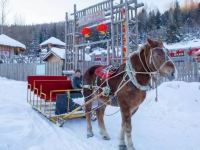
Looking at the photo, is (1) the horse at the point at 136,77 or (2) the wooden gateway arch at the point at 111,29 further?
(2) the wooden gateway arch at the point at 111,29

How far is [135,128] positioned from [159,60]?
3.09 m

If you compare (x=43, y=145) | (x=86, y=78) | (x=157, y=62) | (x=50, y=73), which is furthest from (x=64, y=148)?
(x=50, y=73)

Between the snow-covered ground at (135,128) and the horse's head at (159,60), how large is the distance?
1848 millimetres

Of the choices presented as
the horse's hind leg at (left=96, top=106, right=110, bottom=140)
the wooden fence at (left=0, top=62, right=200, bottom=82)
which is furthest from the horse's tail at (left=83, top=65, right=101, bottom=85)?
the wooden fence at (left=0, top=62, right=200, bottom=82)

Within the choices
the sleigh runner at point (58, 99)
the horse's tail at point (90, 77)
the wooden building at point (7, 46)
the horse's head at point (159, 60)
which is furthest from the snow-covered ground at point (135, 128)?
the wooden building at point (7, 46)

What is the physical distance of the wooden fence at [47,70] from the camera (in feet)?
37.8

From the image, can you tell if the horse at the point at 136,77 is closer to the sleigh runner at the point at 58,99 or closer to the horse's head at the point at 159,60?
the horse's head at the point at 159,60

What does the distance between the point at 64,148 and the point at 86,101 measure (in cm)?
171

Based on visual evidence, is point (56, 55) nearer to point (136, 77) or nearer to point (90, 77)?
point (90, 77)

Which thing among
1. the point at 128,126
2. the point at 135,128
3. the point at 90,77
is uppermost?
the point at 90,77

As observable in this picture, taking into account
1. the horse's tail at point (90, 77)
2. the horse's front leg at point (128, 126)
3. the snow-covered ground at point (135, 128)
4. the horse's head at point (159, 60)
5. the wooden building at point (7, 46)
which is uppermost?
A: the wooden building at point (7, 46)

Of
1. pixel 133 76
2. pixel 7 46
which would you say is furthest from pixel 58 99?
pixel 7 46

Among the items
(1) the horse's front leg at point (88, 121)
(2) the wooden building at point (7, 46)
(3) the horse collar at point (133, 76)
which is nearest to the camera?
(3) the horse collar at point (133, 76)

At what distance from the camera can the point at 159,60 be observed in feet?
13.8
